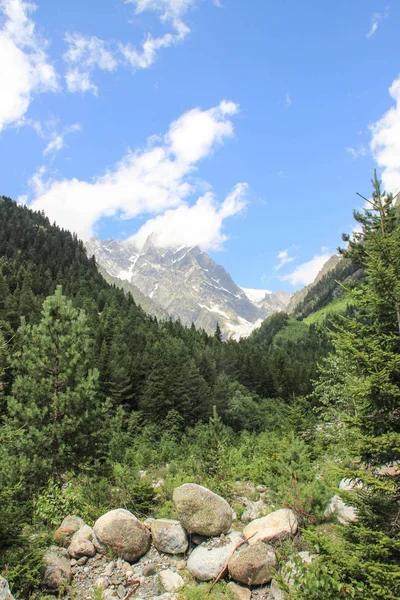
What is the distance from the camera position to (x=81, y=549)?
1167 centimetres

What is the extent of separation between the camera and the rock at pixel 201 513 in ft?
39.2

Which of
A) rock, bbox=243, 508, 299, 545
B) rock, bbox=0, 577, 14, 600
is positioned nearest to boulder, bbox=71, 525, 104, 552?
rock, bbox=0, 577, 14, 600

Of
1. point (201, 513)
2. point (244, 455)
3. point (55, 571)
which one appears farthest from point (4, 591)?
point (244, 455)

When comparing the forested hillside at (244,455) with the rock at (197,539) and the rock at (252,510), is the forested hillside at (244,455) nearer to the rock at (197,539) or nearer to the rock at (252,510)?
the rock at (252,510)

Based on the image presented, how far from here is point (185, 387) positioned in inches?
2233

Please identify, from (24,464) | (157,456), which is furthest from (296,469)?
(157,456)

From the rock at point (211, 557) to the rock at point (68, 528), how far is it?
14.9ft

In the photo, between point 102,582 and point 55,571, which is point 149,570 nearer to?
point 102,582

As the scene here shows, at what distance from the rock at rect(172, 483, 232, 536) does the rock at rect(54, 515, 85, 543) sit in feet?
13.5

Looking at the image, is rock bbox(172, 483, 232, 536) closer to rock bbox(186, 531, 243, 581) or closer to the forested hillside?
rock bbox(186, 531, 243, 581)

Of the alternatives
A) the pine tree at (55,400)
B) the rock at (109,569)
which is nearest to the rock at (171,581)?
the rock at (109,569)

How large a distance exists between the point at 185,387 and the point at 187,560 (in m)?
45.4

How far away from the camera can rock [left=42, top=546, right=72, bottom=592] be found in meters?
10.1

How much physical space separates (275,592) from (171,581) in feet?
10.5
